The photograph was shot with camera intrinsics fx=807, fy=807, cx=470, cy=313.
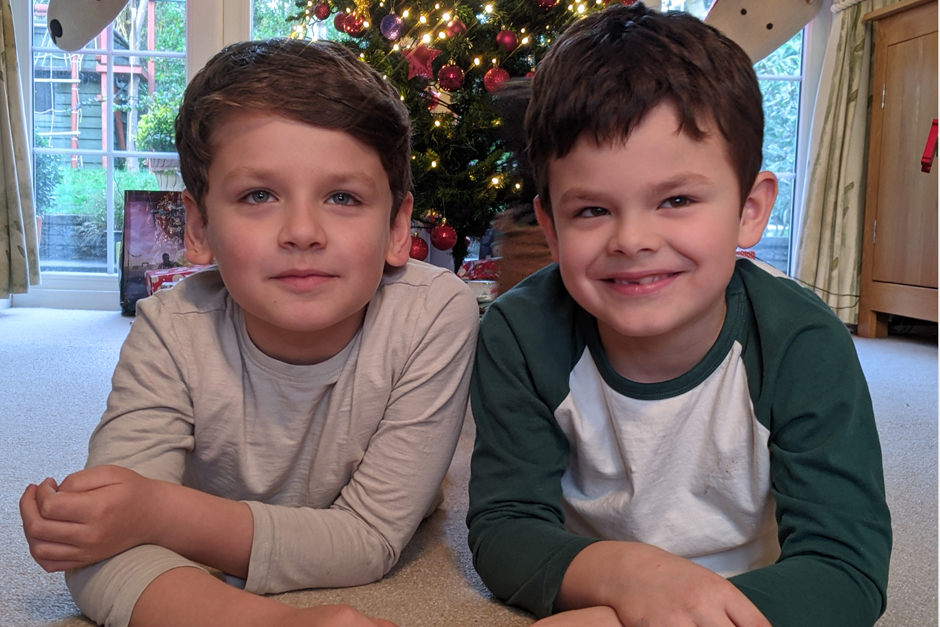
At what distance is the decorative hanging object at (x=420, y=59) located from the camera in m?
2.07

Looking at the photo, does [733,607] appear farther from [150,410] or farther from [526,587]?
[150,410]

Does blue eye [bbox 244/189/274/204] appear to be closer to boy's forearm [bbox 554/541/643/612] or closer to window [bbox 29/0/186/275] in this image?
boy's forearm [bbox 554/541/643/612]

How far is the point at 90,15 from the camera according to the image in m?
2.81

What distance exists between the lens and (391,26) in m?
2.09

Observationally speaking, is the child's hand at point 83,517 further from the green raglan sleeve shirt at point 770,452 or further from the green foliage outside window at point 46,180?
the green foliage outside window at point 46,180

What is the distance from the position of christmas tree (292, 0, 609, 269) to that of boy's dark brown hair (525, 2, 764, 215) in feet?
4.19

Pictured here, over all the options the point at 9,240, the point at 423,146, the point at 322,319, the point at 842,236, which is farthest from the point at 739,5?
the point at 9,240

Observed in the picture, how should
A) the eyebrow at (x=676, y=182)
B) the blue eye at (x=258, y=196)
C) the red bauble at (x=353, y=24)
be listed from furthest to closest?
the red bauble at (x=353, y=24), the blue eye at (x=258, y=196), the eyebrow at (x=676, y=182)

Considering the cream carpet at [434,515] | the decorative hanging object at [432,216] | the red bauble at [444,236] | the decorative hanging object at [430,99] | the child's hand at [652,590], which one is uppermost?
the decorative hanging object at [430,99]

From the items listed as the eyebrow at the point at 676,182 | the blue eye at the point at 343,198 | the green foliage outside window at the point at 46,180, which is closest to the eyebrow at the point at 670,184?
the eyebrow at the point at 676,182

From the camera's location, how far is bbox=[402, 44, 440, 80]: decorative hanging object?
81.4 inches

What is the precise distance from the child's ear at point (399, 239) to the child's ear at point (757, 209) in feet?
1.20

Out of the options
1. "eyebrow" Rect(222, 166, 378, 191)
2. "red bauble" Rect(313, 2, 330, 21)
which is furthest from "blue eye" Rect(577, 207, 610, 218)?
"red bauble" Rect(313, 2, 330, 21)

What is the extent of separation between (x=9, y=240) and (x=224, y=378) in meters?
2.64
